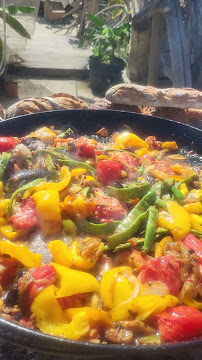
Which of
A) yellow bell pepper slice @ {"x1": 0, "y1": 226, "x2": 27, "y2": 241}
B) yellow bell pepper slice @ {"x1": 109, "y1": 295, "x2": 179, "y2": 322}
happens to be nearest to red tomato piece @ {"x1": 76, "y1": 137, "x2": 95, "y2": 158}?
yellow bell pepper slice @ {"x1": 0, "y1": 226, "x2": 27, "y2": 241}

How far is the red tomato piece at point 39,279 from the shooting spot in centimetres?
226

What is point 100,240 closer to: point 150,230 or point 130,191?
point 150,230

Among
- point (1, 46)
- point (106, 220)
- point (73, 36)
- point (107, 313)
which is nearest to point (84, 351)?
point (107, 313)

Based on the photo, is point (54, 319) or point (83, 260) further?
point (83, 260)

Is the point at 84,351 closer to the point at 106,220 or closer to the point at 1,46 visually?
the point at 106,220

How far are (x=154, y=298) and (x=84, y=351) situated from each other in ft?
1.77

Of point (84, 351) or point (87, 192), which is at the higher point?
point (87, 192)

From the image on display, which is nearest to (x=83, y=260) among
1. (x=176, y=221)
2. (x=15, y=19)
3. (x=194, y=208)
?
(x=176, y=221)

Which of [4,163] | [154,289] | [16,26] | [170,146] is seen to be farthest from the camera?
[16,26]

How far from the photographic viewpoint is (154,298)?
2.21 m

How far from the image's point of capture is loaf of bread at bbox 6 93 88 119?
5137mm

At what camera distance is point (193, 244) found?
2.80 m

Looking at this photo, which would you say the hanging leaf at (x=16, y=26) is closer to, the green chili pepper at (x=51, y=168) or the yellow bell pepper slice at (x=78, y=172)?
the green chili pepper at (x=51, y=168)

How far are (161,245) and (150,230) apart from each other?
5.5 inches
